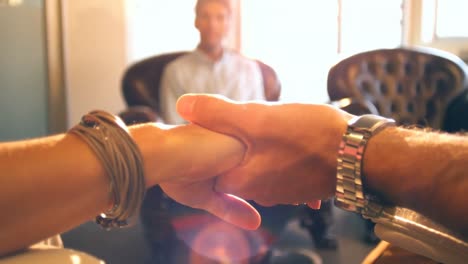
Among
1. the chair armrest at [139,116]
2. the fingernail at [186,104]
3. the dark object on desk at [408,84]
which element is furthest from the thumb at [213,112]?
the dark object on desk at [408,84]

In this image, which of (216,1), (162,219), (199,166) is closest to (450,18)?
(216,1)

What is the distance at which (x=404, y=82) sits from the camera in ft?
7.65

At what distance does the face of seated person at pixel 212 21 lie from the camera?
2.22 meters

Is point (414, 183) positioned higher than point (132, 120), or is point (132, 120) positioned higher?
point (414, 183)

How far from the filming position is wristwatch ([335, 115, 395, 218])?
62cm

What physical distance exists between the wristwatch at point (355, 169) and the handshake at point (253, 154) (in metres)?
0.06

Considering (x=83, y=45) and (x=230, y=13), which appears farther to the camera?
(x=83, y=45)

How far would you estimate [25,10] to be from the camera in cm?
240

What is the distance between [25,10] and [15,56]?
26 centimetres

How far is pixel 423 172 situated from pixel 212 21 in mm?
1803

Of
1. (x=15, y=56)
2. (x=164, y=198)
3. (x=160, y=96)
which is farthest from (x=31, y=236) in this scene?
(x=15, y=56)

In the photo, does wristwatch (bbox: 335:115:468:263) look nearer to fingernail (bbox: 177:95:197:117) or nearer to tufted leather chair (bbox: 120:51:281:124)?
fingernail (bbox: 177:95:197:117)

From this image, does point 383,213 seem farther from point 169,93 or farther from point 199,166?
point 169,93

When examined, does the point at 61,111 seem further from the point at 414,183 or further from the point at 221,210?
the point at 414,183
